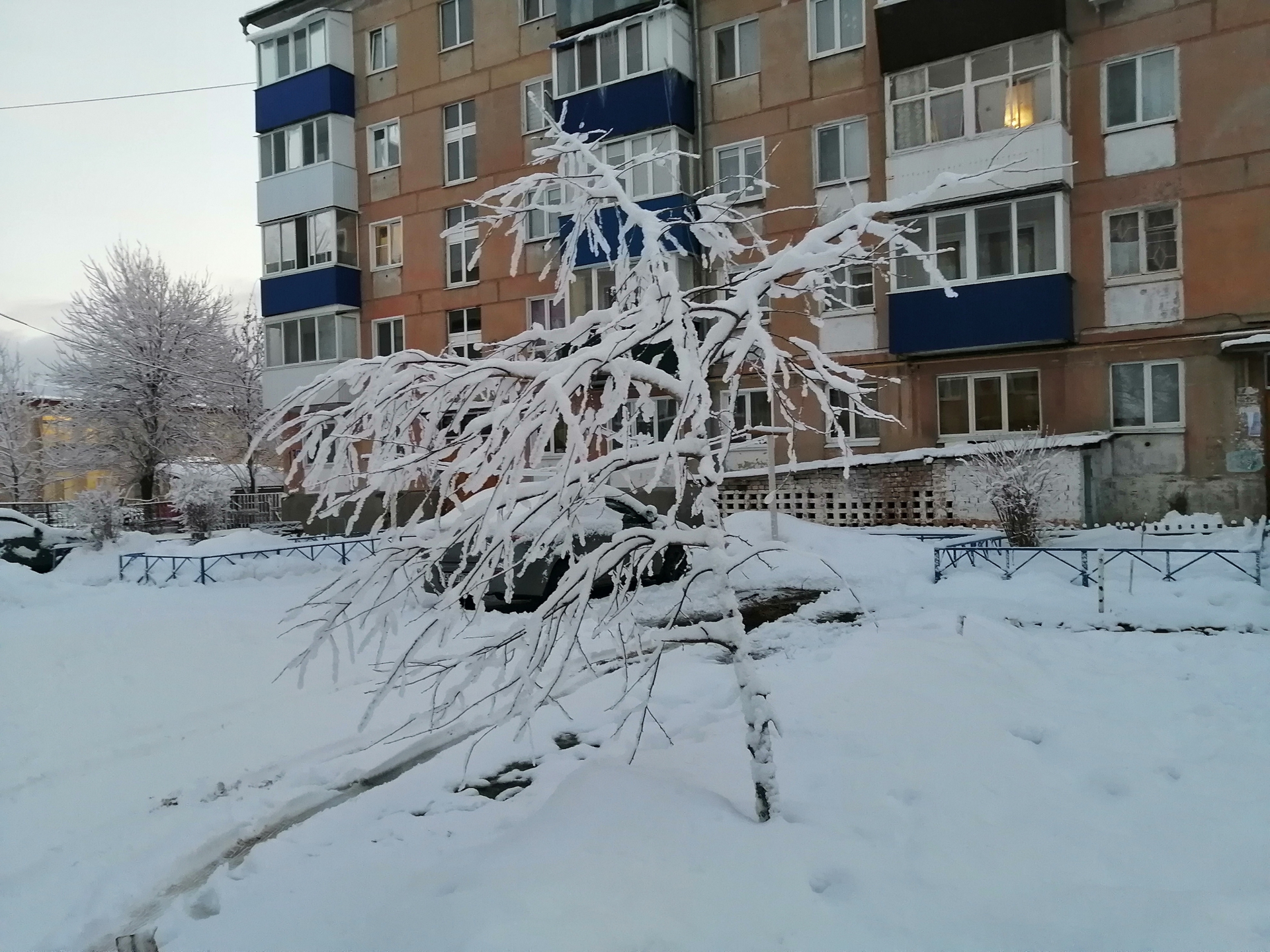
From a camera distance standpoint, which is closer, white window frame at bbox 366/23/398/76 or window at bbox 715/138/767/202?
window at bbox 715/138/767/202

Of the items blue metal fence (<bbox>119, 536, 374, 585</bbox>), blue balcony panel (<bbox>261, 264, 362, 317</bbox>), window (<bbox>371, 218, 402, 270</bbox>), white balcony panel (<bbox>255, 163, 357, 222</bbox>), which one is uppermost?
white balcony panel (<bbox>255, 163, 357, 222</bbox>)

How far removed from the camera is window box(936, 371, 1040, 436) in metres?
16.9

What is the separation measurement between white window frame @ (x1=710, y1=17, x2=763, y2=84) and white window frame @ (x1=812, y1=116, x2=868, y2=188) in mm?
2150

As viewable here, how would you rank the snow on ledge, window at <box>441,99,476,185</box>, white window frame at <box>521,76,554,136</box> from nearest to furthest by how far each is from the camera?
1. the snow on ledge
2. white window frame at <box>521,76,554,136</box>
3. window at <box>441,99,476,185</box>

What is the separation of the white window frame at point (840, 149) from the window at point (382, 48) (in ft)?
42.0

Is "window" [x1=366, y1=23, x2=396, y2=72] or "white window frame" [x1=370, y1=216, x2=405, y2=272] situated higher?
"window" [x1=366, y1=23, x2=396, y2=72]

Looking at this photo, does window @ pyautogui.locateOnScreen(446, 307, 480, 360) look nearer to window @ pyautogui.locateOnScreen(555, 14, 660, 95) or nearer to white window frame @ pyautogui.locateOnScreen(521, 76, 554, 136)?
white window frame @ pyautogui.locateOnScreen(521, 76, 554, 136)

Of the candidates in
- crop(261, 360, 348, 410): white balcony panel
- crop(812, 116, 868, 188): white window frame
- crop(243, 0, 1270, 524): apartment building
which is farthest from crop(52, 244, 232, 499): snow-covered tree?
crop(812, 116, 868, 188): white window frame

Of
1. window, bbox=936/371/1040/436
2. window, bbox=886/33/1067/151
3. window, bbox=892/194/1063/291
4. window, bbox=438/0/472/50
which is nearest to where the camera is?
window, bbox=886/33/1067/151

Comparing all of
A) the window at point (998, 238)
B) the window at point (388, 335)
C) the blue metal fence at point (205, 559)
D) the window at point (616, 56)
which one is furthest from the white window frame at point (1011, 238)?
the window at point (388, 335)

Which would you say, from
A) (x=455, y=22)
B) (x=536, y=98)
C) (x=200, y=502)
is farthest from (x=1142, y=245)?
(x=200, y=502)

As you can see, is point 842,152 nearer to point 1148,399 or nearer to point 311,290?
point 1148,399

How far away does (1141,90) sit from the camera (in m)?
15.9

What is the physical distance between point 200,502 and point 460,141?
11533 millimetres
